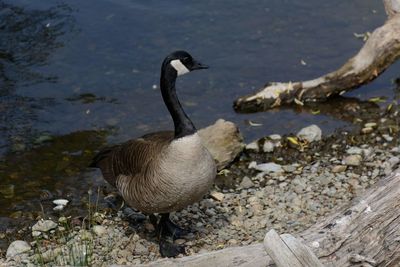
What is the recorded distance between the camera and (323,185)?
799 centimetres

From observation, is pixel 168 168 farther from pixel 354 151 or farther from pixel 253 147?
pixel 354 151

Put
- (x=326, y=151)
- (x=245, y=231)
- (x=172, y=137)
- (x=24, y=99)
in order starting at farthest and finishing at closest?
1. (x=24, y=99)
2. (x=326, y=151)
3. (x=245, y=231)
4. (x=172, y=137)

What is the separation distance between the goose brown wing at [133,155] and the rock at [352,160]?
2.35 m

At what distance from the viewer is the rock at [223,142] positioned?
332 inches

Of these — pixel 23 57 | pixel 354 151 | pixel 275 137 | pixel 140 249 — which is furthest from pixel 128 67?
pixel 140 249

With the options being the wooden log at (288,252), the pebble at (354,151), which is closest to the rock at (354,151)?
the pebble at (354,151)

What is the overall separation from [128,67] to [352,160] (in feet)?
12.0

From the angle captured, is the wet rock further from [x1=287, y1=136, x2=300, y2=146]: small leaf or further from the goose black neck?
[x1=287, y1=136, x2=300, y2=146]: small leaf

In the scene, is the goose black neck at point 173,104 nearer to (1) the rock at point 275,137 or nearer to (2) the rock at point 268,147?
(2) the rock at point 268,147

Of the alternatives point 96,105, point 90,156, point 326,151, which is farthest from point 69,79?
point 326,151

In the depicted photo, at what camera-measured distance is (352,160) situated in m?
8.41

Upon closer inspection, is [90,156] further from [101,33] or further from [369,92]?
[369,92]

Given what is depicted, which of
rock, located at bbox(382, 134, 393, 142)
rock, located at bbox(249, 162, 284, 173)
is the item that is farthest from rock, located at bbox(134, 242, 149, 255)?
rock, located at bbox(382, 134, 393, 142)

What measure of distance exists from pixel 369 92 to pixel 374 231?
18.0ft
